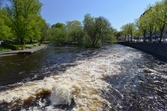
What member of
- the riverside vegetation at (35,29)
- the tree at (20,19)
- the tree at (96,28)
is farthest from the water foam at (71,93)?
the tree at (96,28)

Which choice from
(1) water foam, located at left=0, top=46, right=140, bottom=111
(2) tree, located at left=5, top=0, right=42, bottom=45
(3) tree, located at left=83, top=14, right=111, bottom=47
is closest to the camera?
(1) water foam, located at left=0, top=46, right=140, bottom=111

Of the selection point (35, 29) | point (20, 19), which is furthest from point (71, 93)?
point (35, 29)

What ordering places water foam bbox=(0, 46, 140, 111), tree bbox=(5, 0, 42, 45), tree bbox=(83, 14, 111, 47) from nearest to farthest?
A: water foam bbox=(0, 46, 140, 111) → tree bbox=(5, 0, 42, 45) → tree bbox=(83, 14, 111, 47)

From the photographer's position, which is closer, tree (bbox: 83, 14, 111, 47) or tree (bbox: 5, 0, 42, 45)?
tree (bbox: 5, 0, 42, 45)

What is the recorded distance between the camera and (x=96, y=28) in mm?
45094

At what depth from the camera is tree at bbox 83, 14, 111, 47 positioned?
4452cm

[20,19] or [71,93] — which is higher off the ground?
[20,19]

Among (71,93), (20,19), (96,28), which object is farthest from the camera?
(96,28)

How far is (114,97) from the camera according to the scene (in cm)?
778

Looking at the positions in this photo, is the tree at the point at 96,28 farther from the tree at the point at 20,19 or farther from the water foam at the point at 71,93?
the water foam at the point at 71,93

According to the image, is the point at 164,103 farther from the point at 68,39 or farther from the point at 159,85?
the point at 68,39

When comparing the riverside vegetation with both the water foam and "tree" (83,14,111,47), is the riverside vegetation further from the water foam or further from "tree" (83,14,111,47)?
the water foam

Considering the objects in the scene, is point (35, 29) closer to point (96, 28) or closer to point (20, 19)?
point (20, 19)

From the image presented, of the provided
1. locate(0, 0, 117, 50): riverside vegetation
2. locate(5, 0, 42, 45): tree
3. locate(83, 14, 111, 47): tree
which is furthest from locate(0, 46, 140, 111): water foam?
locate(83, 14, 111, 47): tree
